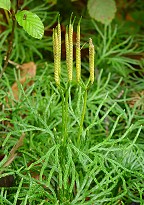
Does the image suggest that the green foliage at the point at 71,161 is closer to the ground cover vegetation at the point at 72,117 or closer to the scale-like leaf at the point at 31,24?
the ground cover vegetation at the point at 72,117

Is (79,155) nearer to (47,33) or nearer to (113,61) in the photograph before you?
(113,61)

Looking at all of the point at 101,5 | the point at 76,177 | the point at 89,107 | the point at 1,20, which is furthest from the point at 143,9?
the point at 76,177

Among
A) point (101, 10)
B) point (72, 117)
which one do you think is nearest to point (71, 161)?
point (72, 117)

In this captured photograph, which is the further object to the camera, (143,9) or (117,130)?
(143,9)

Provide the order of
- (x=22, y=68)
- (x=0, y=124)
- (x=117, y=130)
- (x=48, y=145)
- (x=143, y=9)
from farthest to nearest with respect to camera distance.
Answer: (x=143, y=9) < (x=22, y=68) < (x=117, y=130) < (x=0, y=124) < (x=48, y=145)

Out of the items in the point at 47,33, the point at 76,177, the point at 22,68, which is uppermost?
the point at 47,33

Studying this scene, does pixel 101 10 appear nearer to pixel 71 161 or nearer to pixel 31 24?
pixel 31 24

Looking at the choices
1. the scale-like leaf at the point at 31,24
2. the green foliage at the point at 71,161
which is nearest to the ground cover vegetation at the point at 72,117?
the green foliage at the point at 71,161
